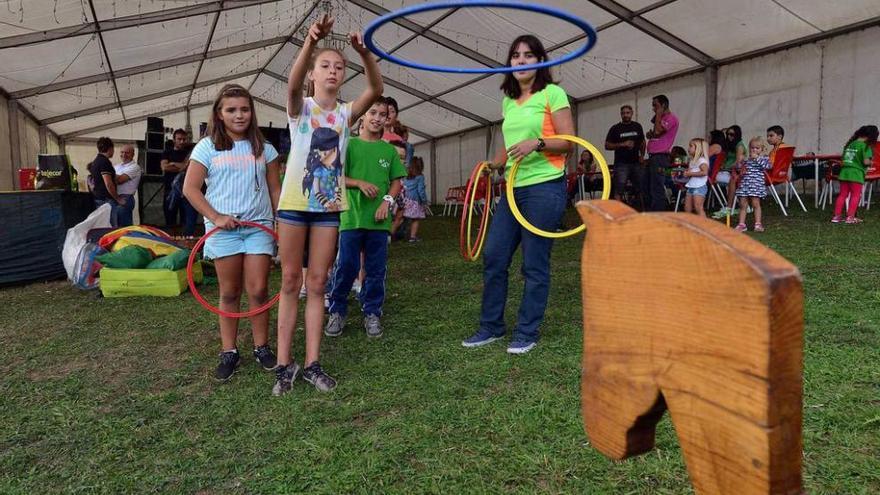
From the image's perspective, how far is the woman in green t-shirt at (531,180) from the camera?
3.10 metres

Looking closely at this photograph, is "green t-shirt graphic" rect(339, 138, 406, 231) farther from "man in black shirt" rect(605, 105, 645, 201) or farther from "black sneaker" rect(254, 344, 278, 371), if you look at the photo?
"man in black shirt" rect(605, 105, 645, 201)

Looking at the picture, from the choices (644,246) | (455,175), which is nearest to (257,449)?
(644,246)

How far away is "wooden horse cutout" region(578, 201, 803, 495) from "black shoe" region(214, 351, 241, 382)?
2.47 m

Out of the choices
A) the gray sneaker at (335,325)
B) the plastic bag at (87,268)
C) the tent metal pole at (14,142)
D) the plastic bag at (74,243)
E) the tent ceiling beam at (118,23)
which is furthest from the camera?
the tent metal pole at (14,142)

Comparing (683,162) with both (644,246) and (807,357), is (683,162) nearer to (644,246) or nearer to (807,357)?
(807,357)

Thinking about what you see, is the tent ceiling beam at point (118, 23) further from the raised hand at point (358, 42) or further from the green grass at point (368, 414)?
the raised hand at point (358, 42)

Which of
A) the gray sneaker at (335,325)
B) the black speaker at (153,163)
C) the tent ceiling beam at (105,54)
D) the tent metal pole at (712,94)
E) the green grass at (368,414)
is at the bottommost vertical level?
the green grass at (368,414)

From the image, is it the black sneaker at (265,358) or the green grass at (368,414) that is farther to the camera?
the black sneaker at (265,358)

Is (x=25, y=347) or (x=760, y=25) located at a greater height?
(x=760, y=25)

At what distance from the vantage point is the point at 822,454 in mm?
1873

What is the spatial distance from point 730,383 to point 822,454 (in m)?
1.64

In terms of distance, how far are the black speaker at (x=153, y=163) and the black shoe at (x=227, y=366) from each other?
475 inches

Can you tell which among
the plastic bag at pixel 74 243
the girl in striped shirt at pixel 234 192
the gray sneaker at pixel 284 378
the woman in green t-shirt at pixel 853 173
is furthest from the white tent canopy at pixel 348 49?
the gray sneaker at pixel 284 378

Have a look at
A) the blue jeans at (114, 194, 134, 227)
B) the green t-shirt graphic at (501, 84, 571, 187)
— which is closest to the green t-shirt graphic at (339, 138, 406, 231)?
the green t-shirt graphic at (501, 84, 571, 187)
